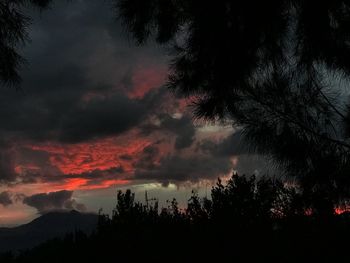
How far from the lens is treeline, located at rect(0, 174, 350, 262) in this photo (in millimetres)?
7359

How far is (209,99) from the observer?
27.8 feet

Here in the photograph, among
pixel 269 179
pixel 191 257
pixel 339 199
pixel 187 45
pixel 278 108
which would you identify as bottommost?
pixel 191 257

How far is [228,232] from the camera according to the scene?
27.4ft

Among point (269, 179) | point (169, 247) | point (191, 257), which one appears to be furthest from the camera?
point (269, 179)

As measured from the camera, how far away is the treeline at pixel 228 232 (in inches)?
290

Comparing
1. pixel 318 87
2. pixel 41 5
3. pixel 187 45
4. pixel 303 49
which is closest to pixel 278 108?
pixel 318 87

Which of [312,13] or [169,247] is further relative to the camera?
[169,247]

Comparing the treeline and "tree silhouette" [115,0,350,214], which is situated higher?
"tree silhouette" [115,0,350,214]

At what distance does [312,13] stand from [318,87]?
202 centimetres

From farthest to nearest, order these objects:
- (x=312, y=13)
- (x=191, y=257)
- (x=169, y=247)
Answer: (x=169, y=247) < (x=191, y=257) < (x=312, y=13)

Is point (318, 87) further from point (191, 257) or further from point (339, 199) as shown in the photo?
point (191, 257)

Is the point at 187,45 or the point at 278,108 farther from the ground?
the point at 187,45

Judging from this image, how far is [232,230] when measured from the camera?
839 cm

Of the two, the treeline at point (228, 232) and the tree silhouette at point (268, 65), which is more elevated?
the tree silhouette at point (268, 65)
